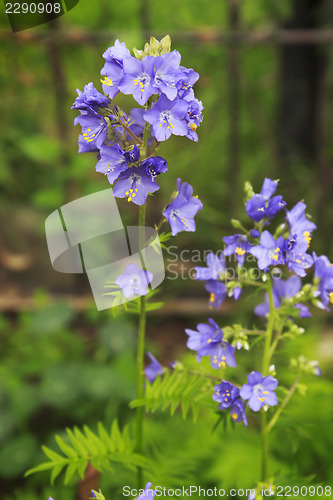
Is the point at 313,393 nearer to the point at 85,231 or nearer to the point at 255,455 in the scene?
the point at 255,455

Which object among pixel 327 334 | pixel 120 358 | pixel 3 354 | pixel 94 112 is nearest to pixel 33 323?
pixel 3 354

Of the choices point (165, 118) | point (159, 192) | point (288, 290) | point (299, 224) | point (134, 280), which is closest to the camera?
point (165, 118)

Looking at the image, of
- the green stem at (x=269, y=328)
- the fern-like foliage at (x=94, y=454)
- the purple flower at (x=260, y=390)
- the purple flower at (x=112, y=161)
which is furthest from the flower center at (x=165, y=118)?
the fern-like foliage at (x=94, y=454)

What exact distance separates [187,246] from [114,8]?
196cm

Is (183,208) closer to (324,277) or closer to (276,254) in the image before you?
(276,254)

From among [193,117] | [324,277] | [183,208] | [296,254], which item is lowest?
[324,277]

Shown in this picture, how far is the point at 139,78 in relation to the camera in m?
1.25

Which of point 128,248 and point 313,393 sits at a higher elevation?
point 128,248

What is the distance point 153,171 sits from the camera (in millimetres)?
1291

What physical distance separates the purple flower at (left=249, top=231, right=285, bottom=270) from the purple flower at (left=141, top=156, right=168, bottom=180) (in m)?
0.30

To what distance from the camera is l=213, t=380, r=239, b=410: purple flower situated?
4.64ft

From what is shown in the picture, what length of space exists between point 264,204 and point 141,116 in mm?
383

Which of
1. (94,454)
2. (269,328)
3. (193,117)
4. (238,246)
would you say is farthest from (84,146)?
(94,454)

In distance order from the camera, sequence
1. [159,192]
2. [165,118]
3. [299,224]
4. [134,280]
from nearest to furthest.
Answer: [165,118]
[134,280]
[299,224]
[159,192]
